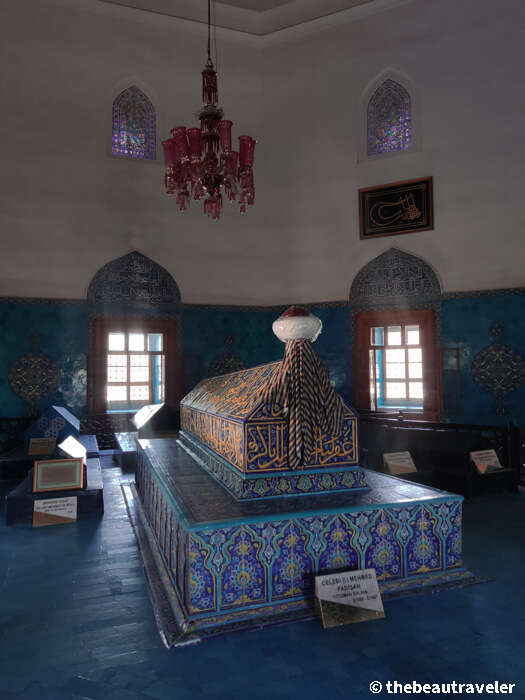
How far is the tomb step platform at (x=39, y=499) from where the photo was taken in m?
3.07

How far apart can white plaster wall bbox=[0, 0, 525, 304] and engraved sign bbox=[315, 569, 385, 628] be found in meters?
5.31

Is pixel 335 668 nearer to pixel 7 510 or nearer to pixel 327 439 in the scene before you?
pixel 327 439

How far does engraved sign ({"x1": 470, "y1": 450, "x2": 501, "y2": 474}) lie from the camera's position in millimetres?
3764

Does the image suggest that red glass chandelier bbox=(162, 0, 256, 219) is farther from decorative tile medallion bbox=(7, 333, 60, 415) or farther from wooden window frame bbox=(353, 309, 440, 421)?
decorative tile medallion bbox=(7, 333, 60, 415)

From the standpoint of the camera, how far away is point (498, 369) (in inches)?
239

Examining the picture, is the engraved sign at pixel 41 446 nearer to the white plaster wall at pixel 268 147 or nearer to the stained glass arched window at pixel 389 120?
the white plaster wall at pixel 268 147

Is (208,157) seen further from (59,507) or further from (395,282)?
(395,282)

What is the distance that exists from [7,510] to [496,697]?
9.60ft

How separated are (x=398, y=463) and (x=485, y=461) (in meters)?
0.72

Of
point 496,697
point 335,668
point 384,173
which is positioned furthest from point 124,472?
point 384,173

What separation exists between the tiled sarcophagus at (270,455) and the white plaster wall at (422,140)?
483cm

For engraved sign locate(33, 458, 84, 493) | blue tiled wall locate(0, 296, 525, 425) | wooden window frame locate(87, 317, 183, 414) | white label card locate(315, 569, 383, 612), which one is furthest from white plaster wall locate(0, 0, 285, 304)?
white label card locate(315, 569, 383, 612)

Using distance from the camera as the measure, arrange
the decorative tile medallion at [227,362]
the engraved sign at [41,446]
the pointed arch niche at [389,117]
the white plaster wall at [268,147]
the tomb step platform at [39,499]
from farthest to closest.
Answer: the decorative tile medallion at [227,362]
the pointed arch niche at [389,117]
the white plaster wall at [268,147]
the engraved sign at [41,446]
the tomb step platform at [39,499]

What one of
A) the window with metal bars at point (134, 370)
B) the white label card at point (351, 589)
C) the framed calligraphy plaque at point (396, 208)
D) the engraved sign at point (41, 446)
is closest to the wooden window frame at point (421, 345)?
the framed calligraphy plaque at point (396, 208)
